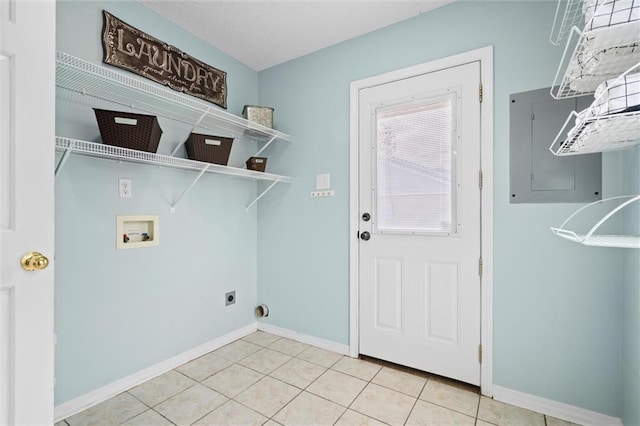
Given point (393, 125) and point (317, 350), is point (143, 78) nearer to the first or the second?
point (393, 125)

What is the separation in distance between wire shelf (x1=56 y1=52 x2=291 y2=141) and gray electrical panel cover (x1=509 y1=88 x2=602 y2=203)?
1665 millimetres

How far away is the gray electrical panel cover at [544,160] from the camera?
1.58 meters

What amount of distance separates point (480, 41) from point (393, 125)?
696mm

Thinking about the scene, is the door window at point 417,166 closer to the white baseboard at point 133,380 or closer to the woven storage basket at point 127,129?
the woven storage basket at point 127,129

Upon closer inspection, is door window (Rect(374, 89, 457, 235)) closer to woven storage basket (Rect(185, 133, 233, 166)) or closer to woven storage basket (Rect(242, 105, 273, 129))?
woven storage basket (Rect(242, 105, 273, 129))

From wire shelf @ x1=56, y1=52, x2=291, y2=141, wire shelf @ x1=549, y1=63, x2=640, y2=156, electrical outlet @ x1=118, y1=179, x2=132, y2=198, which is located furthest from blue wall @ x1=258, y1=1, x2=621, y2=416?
electrical outlet @ x1=118, y1=179, x2=132, y2=198

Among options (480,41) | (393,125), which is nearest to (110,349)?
(393,125)

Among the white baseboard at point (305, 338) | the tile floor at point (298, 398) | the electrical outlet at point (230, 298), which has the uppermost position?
the electrical outlet at point (230, 298)

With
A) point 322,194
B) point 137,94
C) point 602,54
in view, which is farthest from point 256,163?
point 602,54

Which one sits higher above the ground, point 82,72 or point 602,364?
point 82,72

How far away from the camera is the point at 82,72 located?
1.48m
